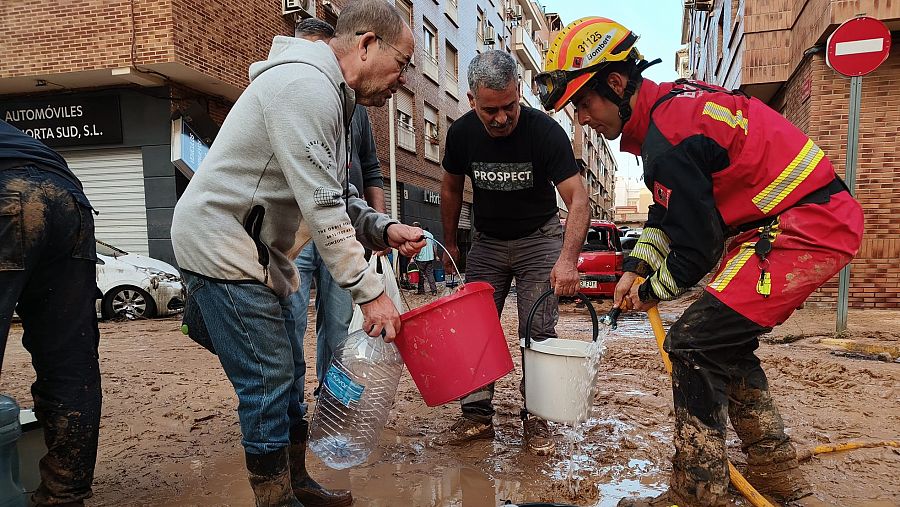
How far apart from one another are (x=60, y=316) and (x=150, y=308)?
7.03 meters

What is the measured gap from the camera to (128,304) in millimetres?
8148

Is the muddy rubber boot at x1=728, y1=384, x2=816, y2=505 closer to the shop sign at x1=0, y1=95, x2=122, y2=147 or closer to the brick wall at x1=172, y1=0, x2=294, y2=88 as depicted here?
the brick wall at x1=172, y1=0, x2=294, y2=88

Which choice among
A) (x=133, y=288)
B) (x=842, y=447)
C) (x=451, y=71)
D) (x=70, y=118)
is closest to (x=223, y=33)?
(x=70, y=118)

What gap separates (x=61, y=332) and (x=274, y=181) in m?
0.98

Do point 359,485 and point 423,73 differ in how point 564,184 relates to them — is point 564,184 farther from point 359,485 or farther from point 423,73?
point 423,73

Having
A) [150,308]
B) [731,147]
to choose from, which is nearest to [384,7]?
[731,147]

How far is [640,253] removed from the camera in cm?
234

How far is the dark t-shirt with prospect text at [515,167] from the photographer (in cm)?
311

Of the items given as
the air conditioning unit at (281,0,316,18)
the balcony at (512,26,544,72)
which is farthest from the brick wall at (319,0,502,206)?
the balcony at (512,26,544,72)

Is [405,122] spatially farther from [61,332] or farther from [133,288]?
[61,332]

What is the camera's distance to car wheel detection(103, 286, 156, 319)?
8062 mm

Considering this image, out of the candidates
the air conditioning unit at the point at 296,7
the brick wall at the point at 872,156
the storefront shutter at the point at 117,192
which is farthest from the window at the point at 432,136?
the brick wall at the point at 872,156

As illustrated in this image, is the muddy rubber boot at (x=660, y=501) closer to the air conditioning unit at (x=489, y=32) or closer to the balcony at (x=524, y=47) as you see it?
the air conditioning unit at (x=489, y=32)

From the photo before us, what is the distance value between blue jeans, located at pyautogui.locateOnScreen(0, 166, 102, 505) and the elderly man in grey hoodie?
48cm
